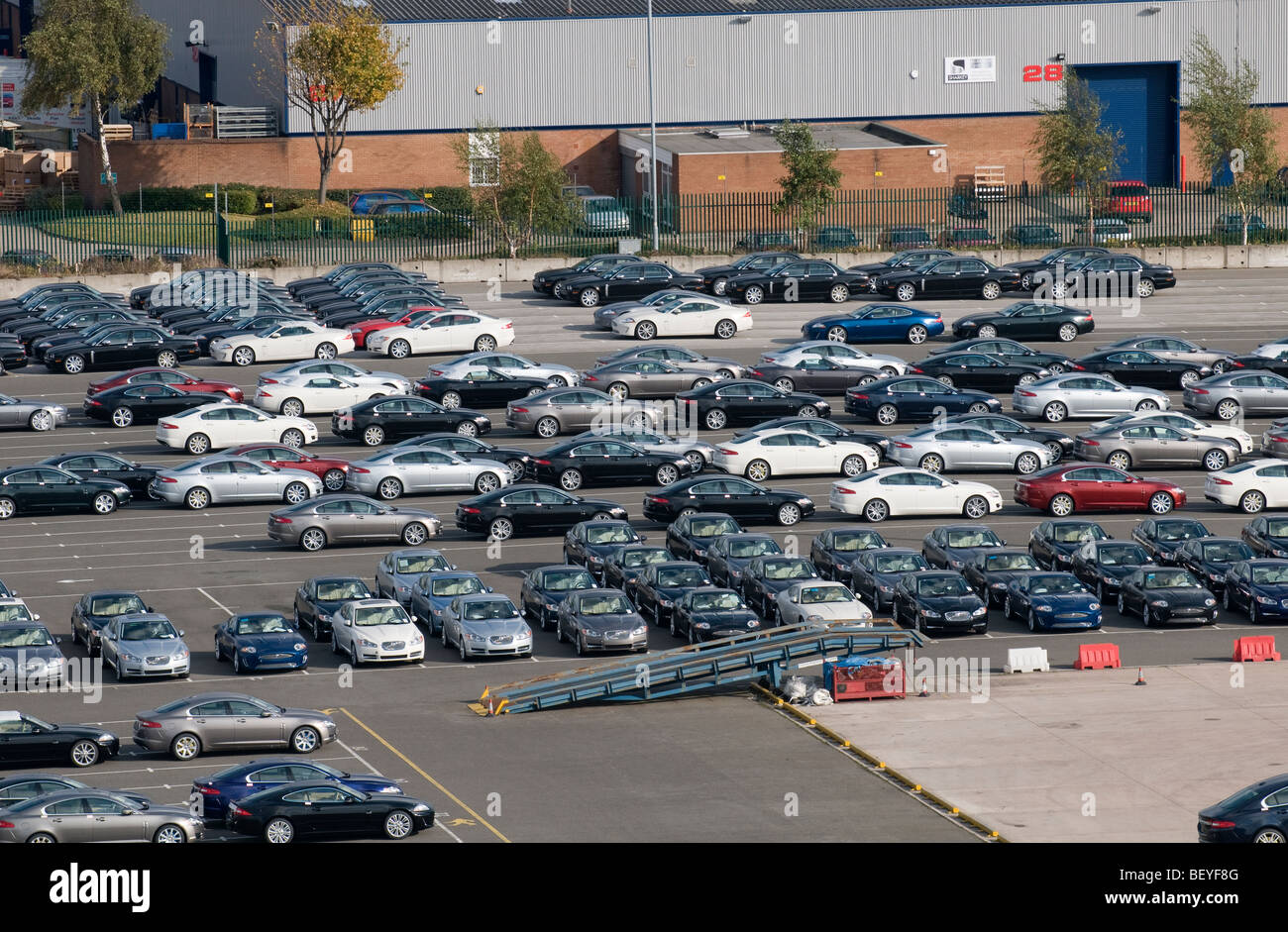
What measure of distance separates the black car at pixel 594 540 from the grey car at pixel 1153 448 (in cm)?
1235

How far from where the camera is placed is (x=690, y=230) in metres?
70.6

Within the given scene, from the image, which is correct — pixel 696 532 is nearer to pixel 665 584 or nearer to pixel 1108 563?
pixel 665 584

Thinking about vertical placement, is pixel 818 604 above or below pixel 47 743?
above

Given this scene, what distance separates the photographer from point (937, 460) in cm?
4400

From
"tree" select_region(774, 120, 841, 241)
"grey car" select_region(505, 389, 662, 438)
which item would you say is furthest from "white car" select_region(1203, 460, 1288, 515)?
"tree" select_region(774, 120, 841, 241)

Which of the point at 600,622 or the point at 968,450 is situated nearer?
the point at 600,622

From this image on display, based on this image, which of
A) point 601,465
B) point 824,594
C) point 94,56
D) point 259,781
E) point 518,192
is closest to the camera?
point 259,781

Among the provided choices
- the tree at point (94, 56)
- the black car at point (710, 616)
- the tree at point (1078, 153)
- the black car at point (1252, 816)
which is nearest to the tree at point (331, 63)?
the tree at point (94, 56)

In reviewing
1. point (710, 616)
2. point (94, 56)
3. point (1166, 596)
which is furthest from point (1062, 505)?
point (94, 56)

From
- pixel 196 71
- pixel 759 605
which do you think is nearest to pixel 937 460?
pixel 759 605

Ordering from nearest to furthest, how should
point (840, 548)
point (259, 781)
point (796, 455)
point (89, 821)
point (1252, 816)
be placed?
1. point (1252, 816)
2. point (89, 821)
3. point (259, 781)
4. point (840, 548)
5. point (796, 455)

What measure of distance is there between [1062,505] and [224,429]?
19.7m

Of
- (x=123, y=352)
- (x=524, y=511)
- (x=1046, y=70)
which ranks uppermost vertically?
(x=1046, y=70)
